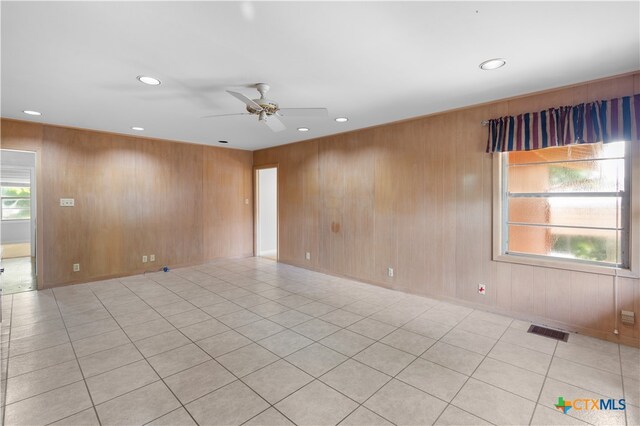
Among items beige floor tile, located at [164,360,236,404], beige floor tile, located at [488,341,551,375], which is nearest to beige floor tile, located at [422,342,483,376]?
beige floor tile, located at [488,341,551,375]

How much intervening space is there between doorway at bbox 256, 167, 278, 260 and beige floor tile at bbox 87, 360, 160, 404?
4.92 m

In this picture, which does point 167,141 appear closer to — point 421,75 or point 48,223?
point 48,223

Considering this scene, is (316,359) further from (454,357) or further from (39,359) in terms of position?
(39,359)

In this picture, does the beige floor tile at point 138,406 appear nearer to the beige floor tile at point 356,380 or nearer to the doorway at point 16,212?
the beige floor tile at point 356,380

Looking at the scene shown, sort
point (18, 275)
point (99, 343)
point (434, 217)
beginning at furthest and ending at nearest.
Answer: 1. point (18, 275)
2. point (434, 217)
3. point (99, 343)

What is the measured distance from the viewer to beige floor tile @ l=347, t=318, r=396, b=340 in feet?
10.5

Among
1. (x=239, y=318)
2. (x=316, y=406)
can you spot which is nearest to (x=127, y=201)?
(x=239, y=318)

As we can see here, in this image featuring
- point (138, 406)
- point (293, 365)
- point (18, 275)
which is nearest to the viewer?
point (138, 406)

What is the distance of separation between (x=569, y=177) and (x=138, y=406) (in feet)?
14.8

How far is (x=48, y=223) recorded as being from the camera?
477 cm

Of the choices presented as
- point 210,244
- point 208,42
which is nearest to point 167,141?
point 210,244

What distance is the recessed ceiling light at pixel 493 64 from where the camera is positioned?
8.53ft

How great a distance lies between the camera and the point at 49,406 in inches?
82.3

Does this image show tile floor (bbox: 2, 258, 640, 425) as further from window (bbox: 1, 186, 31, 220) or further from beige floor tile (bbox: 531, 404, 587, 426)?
window (bbox: 1, 186, 31, 220)
